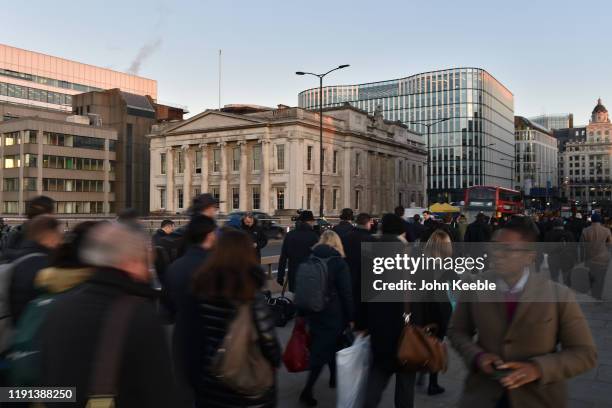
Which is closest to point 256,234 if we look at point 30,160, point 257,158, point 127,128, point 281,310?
point 281,310

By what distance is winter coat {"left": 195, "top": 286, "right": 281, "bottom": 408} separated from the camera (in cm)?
311

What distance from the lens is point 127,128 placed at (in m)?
69.8

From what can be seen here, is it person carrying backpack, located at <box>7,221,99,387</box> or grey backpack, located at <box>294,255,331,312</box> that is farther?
grey backpack, located at <box>294,255,331,312</box>

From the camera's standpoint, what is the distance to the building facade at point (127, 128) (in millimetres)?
68688

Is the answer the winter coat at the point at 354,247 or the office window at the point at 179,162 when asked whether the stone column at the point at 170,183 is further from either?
the winter coat at the point at 354,247

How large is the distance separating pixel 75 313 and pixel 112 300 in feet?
0.50

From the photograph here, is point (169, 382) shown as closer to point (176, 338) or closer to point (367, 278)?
point (176, 338)

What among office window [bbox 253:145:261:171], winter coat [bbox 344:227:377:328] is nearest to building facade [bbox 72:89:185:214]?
office window [bbox 253:145:261:171]

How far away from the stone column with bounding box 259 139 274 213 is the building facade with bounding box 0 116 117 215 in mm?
20606

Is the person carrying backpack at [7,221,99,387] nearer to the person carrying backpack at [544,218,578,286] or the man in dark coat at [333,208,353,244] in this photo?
the man in dark coat at [333,208,353,244]

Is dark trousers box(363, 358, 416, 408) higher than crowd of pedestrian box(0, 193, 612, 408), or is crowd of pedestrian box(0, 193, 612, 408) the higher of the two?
crowd of pedestrian box(0, 193, 612, 408)

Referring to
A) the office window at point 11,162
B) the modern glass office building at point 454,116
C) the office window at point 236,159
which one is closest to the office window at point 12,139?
the office window at point 11,162

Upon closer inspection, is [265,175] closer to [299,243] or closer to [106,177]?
[106,177]

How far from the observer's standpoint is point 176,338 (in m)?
3.38
